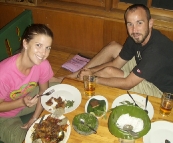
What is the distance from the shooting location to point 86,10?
115 inches

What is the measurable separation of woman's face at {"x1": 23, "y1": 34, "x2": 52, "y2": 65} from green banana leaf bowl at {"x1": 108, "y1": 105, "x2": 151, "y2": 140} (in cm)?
70

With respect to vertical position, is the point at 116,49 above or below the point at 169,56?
below

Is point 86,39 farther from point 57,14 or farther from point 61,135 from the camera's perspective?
point 61,135

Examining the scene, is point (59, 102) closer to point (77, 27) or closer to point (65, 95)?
point (65, 95)

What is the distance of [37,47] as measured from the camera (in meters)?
1.66

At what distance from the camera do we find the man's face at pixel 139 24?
1979mm

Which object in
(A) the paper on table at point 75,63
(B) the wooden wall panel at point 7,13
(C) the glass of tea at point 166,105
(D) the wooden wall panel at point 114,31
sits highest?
(B) the wooden wall panel at point 7,13

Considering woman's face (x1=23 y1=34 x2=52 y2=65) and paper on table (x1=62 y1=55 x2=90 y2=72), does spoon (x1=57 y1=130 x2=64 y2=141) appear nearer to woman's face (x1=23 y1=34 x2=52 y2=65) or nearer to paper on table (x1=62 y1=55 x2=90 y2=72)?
woman's face (x1=23 y1=34 x2=52 y2=65)

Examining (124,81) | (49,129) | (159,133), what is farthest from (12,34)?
(159,133)

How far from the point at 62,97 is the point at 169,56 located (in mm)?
1014

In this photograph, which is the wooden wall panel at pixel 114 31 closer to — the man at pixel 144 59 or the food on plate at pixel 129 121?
the man at pixel 144 59

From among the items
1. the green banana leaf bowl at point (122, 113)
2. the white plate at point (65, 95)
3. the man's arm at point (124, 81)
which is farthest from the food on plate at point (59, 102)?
the man's arm at point (124, 81)

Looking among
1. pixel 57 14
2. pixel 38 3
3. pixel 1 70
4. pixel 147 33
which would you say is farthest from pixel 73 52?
pixel 1 70

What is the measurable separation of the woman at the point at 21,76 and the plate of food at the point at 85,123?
0.42 meters
